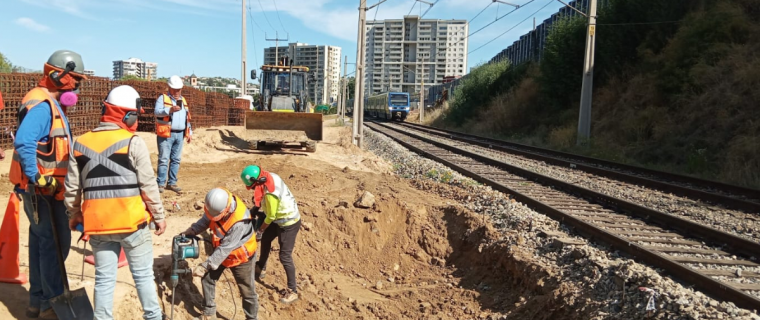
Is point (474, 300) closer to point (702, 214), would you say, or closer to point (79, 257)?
point (79, 257)

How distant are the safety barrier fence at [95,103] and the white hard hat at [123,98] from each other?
1400mm

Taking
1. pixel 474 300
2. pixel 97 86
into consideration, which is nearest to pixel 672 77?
pixel 474 300

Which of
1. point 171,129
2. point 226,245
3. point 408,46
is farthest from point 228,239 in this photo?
point 408,46

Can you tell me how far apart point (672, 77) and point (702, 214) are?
445 inches

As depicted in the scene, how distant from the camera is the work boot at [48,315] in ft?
13.0

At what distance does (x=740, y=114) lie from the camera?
46.4 feet

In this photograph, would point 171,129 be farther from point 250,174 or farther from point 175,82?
point 250,174

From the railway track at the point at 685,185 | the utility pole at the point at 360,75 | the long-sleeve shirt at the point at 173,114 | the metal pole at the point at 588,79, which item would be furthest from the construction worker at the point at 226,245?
the metal pole at the point at 588,79

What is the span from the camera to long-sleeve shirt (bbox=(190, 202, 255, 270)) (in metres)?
4.56

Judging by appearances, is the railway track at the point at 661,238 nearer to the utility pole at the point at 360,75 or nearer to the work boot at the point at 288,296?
the work boot at the point at 288,296

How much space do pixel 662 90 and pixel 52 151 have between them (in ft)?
63.7

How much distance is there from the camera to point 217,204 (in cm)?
452

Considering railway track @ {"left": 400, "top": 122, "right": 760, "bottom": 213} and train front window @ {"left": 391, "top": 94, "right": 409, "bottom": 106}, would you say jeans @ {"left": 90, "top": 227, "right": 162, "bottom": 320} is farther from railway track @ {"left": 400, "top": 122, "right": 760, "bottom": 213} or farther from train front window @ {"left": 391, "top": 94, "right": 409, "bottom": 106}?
train front window @ {"left": 391, "top": 94, "right": 409, "bottom": 106}

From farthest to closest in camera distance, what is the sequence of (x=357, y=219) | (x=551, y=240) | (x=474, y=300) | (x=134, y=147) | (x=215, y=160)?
(x=215, y=160) < (x=357, y=219) < (x=551, y=240) < (x=474, y=300) < (x=134, y=147)
